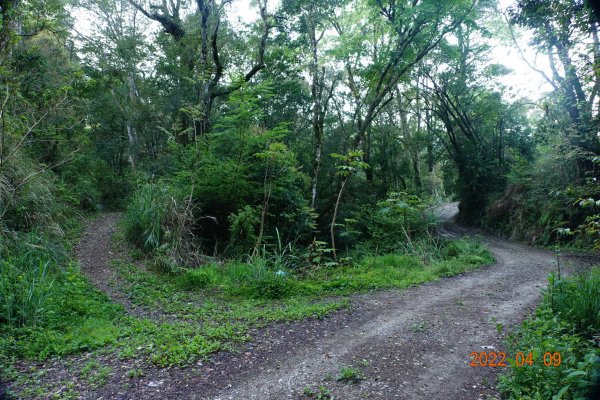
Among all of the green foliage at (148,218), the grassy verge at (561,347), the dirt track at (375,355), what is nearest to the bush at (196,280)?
the green foliage at (148,218)

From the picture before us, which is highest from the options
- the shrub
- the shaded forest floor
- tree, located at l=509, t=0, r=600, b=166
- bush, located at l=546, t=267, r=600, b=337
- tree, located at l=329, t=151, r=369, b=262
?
tree, located at l=509, t=0, r=600, b=166

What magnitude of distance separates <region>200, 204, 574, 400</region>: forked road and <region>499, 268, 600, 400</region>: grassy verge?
1.03 ft

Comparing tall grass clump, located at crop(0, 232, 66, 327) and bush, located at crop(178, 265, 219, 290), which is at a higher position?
tall grass clump, located at crop(0, 232, 66, 327)

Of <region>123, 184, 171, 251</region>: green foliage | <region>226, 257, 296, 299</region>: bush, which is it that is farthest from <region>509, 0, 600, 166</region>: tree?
<region>123, 184, 171, 251</region>: green foliage

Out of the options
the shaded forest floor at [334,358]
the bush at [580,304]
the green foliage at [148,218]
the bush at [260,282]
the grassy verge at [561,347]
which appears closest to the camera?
the grassy verge at [561,347]

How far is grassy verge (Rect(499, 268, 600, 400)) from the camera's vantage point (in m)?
2.79

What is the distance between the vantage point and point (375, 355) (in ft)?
13.4

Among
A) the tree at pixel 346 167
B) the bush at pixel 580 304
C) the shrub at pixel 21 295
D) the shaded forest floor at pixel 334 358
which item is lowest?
the shaded forest floor at pixel 334 358

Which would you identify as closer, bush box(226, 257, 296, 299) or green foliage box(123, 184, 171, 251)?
bush box(226, 257, 296, 299)

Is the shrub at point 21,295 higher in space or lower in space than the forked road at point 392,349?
higher

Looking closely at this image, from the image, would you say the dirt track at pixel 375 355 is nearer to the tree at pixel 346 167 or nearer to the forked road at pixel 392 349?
the forked road at pixel 392 349

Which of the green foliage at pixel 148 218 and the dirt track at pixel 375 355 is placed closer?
the dirt track at pixel 375 355

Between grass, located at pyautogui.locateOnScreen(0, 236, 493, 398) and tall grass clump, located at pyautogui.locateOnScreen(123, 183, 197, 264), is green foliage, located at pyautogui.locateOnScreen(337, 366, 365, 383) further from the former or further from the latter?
tall grass clump, located at pyautogui.locateOnScreen(123, 183, 197, 264)

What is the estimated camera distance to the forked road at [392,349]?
340 centimetres
